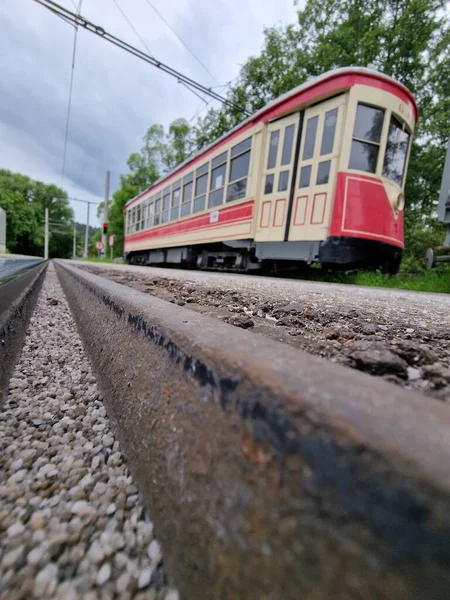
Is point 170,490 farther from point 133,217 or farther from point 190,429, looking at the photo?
point 133,217

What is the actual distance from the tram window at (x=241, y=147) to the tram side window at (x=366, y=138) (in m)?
1.92

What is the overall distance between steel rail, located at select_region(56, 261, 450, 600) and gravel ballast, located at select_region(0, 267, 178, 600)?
0.04 metres

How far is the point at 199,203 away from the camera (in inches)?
279

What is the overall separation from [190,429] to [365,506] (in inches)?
9.0

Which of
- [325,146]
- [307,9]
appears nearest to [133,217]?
[325,146]

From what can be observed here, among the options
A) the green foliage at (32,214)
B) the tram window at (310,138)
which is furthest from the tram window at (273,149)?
the green foliage at (32,214)

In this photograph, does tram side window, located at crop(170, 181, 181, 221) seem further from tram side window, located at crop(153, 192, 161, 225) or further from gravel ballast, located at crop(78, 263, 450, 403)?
gravel ballast, located at crop(78, 263, 450, 403)

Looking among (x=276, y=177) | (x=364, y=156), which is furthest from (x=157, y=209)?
(x=364, y=156)

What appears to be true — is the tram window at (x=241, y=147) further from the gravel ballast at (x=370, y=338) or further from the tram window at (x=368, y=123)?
the gravel ballast at (x=370, y=338)

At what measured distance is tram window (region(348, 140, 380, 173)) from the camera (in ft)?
14.4

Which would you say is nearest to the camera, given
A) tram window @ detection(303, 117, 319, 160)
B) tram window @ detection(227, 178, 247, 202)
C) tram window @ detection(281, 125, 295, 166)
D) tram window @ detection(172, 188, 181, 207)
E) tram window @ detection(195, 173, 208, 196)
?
tram window @ detection(303, 117, 319, 160)

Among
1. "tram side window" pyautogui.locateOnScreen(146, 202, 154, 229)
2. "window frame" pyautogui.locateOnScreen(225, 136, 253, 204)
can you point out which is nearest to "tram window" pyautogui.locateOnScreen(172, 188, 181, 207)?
"tram side window" pyautogui.locateOnScreen(146, 202, 154, 229)

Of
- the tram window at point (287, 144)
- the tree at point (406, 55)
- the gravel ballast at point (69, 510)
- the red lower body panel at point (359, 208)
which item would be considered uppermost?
the tree at point (406, 55)

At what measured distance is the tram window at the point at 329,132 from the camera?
4.40 m
